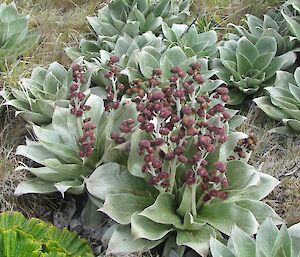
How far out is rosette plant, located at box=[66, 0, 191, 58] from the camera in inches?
156

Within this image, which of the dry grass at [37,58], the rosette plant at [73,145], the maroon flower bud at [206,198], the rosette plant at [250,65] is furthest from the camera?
the rosette plant at [250,65]

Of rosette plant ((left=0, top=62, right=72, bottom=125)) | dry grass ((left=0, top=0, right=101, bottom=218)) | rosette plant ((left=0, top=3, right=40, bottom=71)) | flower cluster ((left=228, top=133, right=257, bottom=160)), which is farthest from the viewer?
rosette plant ((left=0, top=3, right=40, bottom=71))

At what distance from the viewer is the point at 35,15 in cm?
436

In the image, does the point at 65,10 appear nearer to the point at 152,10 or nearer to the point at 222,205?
the point at 152,10

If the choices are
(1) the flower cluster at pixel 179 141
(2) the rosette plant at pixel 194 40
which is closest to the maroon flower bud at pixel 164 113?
(1) the flower cluster at pixel 179 141

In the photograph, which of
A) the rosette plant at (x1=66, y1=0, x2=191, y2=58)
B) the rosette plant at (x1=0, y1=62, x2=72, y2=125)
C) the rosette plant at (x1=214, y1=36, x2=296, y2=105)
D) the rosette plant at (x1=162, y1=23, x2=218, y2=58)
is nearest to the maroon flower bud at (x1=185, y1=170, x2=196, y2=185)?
the rosette plant at (x1=0, y1=62, x2=72, y2=125)

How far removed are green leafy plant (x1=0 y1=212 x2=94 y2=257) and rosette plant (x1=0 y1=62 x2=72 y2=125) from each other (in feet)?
2.83

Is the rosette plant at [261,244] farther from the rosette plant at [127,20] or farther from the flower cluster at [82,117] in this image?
the rosette plant at [127,20]

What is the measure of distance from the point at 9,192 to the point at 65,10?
6.87 ft

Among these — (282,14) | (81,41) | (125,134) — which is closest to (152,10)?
(81,41)

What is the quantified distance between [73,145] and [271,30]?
1596 mm

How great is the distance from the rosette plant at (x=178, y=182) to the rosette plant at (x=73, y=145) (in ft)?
0.42

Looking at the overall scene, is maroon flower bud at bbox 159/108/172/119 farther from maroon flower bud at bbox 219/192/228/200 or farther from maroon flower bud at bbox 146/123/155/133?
maroon flower bud at bbox 219/192/228/200

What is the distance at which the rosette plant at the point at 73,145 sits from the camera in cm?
285
